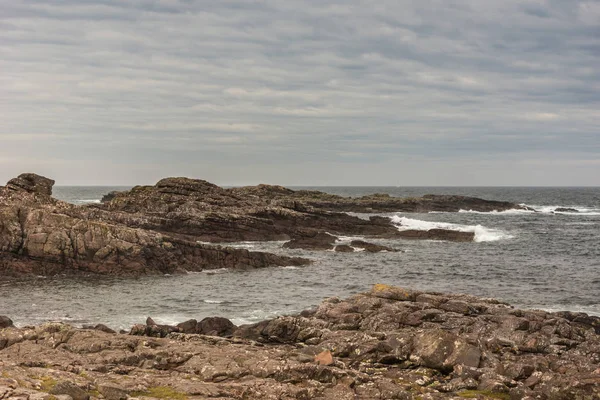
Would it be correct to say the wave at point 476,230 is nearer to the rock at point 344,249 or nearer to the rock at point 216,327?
the rock at point 344,249

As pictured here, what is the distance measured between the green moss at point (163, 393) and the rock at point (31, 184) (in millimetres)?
45170

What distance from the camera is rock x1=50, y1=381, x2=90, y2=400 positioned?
15.3m

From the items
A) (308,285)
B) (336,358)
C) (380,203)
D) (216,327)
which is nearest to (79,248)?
(308,285)

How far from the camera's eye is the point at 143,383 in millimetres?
17656

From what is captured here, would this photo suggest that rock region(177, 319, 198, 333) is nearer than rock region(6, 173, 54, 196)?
Yes

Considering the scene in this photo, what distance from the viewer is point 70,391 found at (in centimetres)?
1544

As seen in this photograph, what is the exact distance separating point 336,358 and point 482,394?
5.57 meters

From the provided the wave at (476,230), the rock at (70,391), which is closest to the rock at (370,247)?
the wave at (476,230)

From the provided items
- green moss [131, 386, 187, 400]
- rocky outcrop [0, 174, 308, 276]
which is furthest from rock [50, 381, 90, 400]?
rocky outcrop [0, 174, 308, 276]

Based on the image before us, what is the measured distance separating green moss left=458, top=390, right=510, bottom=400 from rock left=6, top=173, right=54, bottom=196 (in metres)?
48.6

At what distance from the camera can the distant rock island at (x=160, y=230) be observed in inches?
1966

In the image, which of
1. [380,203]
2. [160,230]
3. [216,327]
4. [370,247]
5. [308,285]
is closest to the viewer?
[216,327]

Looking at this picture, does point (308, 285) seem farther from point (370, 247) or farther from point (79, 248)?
point (370, 247)

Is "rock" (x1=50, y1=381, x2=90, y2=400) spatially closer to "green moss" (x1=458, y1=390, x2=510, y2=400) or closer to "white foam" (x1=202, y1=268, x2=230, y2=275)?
"green moss" (x1=458, y1=390, x2=510, y2=400)
